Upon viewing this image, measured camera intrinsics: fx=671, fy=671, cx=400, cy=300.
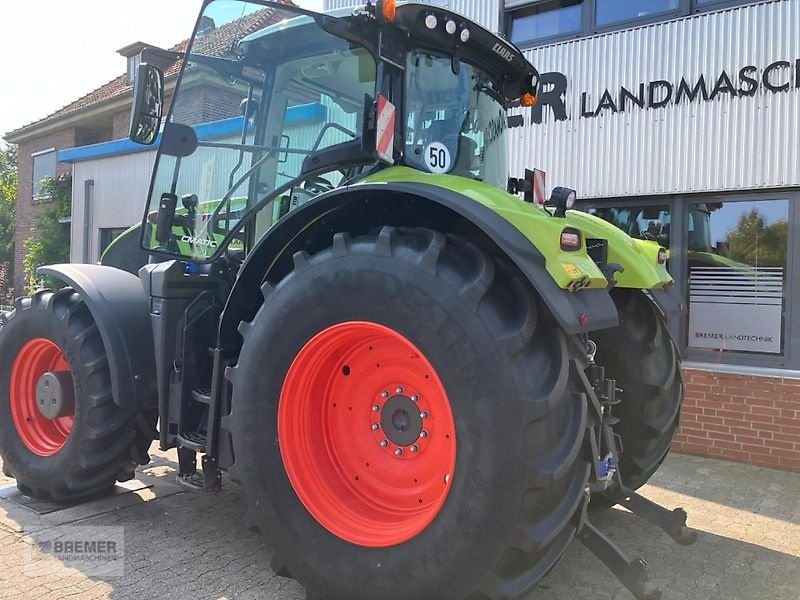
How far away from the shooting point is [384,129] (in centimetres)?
282

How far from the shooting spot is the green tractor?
7.36 feet

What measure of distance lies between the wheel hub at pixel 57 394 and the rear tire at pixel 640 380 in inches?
116

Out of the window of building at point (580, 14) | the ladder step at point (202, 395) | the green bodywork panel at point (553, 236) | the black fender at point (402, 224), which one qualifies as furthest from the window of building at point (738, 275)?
the ladder step at point (202, 395)

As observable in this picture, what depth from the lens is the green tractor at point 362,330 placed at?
7.36 ft

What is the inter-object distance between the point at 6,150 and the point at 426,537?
47677mm

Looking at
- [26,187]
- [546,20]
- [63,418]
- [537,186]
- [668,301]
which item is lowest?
[63,418]

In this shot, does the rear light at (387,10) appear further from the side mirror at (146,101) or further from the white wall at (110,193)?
the white wall at (110,193)

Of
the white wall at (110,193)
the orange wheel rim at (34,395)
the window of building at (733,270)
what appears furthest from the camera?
the white wall at (110,193)

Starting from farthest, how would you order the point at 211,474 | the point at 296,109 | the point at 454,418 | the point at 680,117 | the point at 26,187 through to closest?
1. the point at 26,187
2. the point at 680,117
3. the point at 296,109
4. the point at 211,474
5. the point at 454,418

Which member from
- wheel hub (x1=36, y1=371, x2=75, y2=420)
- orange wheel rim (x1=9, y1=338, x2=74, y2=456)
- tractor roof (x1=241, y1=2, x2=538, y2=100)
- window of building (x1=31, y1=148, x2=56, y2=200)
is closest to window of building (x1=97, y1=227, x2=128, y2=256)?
window of building (x1=31, y1=148, x2=56, y2=200)

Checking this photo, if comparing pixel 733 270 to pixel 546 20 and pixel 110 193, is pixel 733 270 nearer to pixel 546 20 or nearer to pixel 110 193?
pixel 546 20

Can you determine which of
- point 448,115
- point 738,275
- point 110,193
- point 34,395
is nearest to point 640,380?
point 448,115

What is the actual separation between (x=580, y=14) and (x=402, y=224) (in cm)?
464

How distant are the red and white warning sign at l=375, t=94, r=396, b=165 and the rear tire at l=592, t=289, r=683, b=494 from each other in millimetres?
1539
